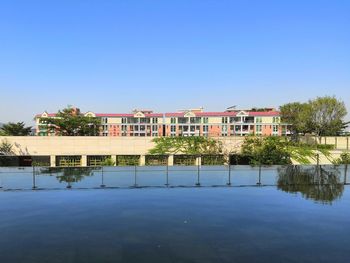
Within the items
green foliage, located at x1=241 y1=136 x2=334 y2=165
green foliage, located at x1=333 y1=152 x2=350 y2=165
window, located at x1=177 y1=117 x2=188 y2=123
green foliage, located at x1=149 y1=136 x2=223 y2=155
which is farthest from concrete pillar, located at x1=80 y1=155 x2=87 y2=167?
window, located at x1=177 y1=117 x2=188 y2=123

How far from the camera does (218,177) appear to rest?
1317cm

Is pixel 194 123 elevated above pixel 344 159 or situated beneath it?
elevated above

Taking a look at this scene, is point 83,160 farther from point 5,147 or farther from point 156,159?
point 5,147

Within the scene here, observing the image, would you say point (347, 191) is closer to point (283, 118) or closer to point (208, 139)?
point (208, 139)

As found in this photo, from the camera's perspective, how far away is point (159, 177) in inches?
515

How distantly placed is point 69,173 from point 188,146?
1381cm

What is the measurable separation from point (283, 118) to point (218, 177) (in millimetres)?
47550

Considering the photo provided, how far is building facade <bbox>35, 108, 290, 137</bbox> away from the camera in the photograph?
259ft

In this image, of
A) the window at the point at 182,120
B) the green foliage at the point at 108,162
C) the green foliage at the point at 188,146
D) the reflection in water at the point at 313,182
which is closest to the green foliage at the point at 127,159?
the green foliage at the point at 108,162

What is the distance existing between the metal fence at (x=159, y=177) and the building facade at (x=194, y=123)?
62.9 meters

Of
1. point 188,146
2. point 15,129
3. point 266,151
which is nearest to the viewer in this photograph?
point 266,151

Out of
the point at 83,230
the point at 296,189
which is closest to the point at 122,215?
the point at 83,230

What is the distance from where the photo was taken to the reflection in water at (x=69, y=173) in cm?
1287

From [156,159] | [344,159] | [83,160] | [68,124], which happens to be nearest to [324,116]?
[344,159]
